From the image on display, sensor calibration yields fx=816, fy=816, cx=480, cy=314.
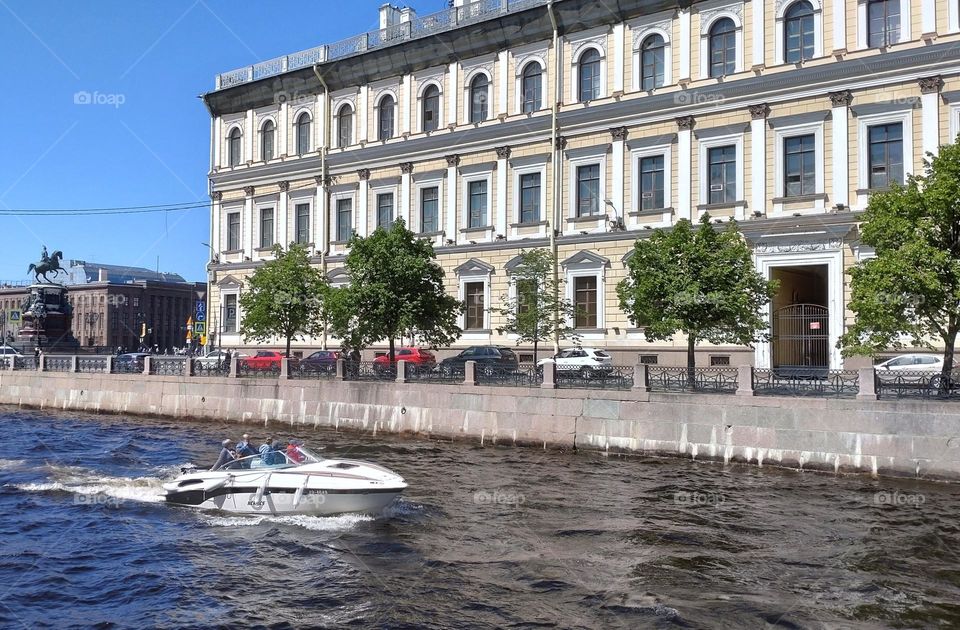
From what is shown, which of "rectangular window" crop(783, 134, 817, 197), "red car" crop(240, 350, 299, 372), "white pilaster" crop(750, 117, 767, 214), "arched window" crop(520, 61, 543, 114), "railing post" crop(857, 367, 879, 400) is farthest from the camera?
"arched window" crop(520, 61, 543, 114)

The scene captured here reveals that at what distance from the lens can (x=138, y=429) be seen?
1081 inches

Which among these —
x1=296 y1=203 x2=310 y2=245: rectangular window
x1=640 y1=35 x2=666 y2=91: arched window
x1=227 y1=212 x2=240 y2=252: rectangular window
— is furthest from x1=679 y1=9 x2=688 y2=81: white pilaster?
x1=227 y1=212 x2=240 y2=252: rectangular window

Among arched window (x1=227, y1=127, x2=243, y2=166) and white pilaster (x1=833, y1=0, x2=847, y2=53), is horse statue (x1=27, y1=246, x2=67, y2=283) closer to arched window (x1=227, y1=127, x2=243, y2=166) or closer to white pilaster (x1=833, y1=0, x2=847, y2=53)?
arched window (x1=227, y1=127, x2=243, y2=166)

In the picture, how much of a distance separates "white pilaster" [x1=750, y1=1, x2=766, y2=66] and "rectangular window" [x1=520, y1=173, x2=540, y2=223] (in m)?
9.14

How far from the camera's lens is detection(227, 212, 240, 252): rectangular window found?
138 ft

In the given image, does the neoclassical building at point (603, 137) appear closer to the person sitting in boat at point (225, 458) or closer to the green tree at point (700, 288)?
the green tree at point (700, 288)

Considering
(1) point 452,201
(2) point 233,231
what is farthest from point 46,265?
(1) point 452,201

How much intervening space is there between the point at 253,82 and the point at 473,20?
1270cm

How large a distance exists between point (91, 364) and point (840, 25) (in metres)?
30.9

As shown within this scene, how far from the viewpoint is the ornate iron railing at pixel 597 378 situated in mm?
20828

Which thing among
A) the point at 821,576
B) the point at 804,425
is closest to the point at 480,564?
the point at 821,576

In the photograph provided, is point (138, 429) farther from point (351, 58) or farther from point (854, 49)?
point (854, 49)

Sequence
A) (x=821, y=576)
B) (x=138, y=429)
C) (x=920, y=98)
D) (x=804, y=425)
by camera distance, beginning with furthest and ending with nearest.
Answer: (x=138, y=429) < (x=920, y=98) < (x=804, y=425) < (x=821, y=576)

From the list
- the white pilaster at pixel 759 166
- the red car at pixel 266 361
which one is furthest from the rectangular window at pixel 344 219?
the white pilaster at pixel 759 166
